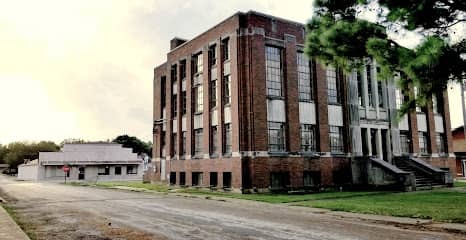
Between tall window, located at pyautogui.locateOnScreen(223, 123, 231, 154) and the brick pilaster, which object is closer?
the brick pilaster

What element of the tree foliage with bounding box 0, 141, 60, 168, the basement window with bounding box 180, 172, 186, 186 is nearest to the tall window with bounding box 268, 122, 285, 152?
the basement window with bounding box 180, 172, 186, 186

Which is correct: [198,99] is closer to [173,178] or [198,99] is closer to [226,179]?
[173,178]

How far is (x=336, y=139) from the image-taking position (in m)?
29.1

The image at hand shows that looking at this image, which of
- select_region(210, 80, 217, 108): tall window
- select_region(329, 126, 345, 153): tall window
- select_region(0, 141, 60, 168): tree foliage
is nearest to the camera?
select_region(329, 126, 345, 153): tall window

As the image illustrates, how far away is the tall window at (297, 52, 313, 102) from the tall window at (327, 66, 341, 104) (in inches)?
68.3

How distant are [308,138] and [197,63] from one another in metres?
11.4

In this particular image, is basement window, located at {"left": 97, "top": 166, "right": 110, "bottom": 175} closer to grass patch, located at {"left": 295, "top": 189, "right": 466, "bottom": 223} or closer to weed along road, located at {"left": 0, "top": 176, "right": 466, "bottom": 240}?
weed along road, located at {"left": 0, "top": 176, "right": 466, "bottom": 240}

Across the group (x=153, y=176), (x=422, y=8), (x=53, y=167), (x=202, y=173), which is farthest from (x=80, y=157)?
(x=422, y=8)

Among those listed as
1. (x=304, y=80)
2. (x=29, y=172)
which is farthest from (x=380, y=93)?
(x=29, y=172)

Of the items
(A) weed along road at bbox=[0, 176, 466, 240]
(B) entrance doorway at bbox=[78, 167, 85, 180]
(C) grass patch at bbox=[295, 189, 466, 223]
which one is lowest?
(A) weed along road at bbox=[0, 176, 466, 240]

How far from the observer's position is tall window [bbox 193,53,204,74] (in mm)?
32250

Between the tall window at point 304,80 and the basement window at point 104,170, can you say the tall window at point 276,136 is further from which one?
the basement window at point 104,170

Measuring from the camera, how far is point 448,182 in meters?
26.8

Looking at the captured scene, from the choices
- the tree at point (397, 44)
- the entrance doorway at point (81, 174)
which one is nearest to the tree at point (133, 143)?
the entrance doorway at point (81, 174)
